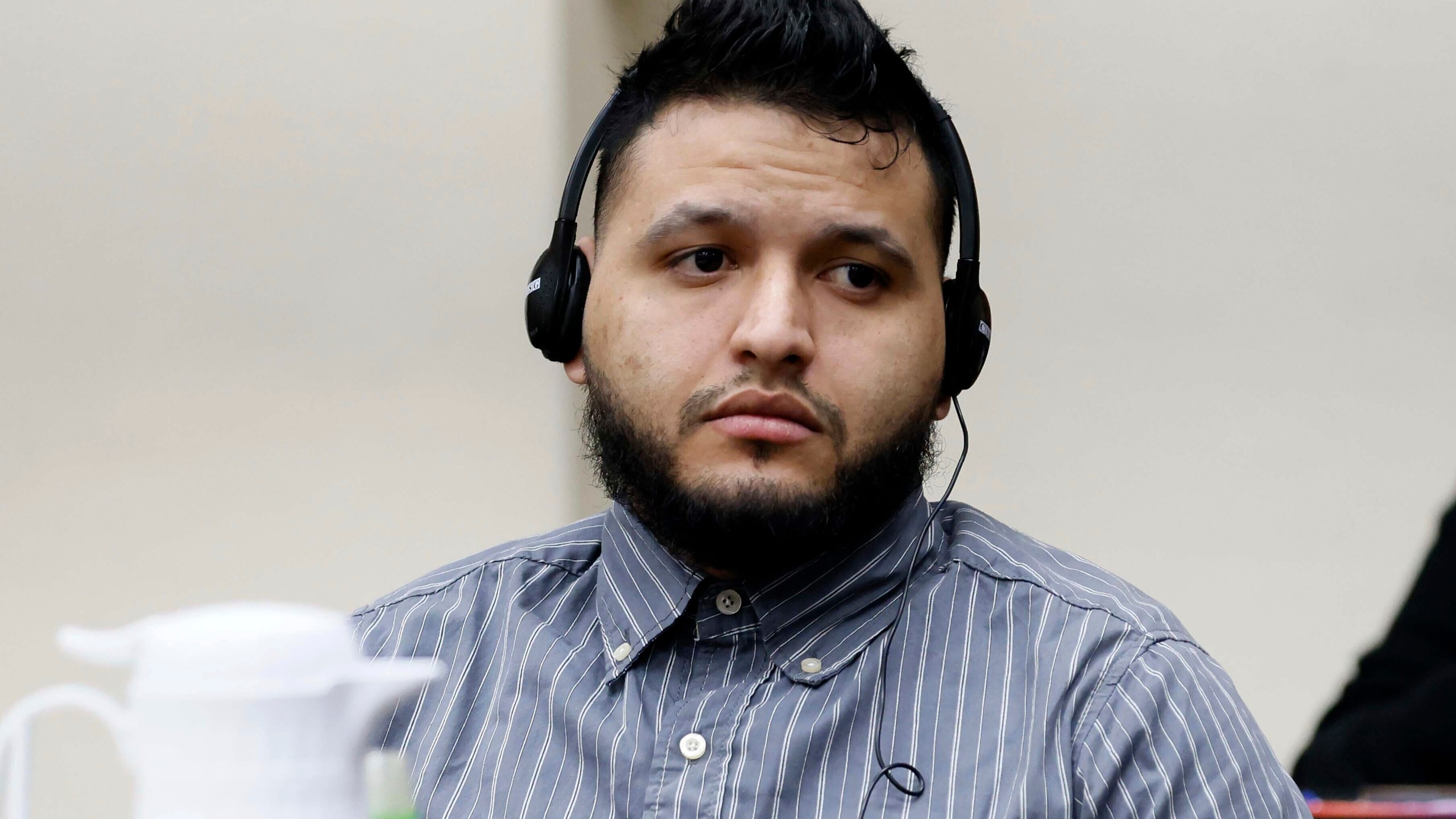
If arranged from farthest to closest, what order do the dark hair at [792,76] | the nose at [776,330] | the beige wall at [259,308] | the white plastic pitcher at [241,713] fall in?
the beige wall at [259,308], the dark hair at [792,76], the nose at [776,330], the white plastic pitcher at [241,713]

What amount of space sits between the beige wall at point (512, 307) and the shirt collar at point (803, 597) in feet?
3.04

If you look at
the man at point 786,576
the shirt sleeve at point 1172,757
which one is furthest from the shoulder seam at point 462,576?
the shirt sleeve at point 1172,757

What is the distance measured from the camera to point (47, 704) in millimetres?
527

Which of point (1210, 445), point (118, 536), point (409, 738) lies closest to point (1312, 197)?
point (1210, 445)

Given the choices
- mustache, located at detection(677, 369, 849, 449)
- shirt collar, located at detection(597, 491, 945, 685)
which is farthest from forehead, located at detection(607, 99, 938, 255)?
shirt collar, located at detection(597, 491, 945, 685)

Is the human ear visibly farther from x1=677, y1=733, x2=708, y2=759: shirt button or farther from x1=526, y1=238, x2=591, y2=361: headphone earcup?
x1=677, y1=733, x2=708, y2=759: shirt button

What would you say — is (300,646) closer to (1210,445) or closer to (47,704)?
(47,704)

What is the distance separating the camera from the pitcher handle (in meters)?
0.52

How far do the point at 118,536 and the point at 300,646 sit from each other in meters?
1.56

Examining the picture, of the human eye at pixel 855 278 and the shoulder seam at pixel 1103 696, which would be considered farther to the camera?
Answer: the human eye at pixel 855 278

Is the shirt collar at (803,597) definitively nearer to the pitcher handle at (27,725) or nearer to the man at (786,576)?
the man at (786,576)

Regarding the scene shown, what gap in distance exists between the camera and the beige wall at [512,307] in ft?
6.24

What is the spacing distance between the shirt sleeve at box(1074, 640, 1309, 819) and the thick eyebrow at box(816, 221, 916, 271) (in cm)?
37

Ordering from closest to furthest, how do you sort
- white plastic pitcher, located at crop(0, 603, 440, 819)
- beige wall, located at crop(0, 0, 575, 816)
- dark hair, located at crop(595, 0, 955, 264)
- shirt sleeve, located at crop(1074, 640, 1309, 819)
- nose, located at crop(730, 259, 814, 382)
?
white plastic pitcher, located at crop(0, 603, 440, 819), shirt sleeve, located at crop(1074, 640, 1309, 819), nose, located at crop(730, 259, 814, 382), dark hair, located at crop(595, 0, 955, 264), beige wall, located at crop(0, 0, 575, 816)
